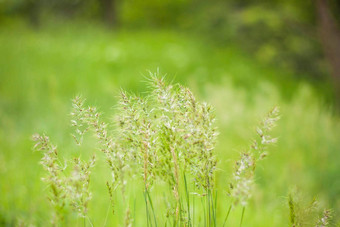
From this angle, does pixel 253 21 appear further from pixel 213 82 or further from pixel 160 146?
pixel 160 146

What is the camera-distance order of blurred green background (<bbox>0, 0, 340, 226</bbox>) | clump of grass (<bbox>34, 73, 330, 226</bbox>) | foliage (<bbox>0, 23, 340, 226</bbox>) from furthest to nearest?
blurred green background (<bbox>0, 0, 340, 226</bbox>) < foliage (<bbox>0, 23, 340, 226</bbox>) < clump of grass (<bbox>34, 73, 330, 226</bbox>)

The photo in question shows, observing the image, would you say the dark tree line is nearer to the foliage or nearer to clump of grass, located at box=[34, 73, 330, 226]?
the foliage

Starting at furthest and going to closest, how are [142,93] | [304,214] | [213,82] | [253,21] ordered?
1. [253,21]
2. [213,82]
3. [142,93]
4. [304,214]

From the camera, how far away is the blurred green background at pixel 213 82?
4.14m

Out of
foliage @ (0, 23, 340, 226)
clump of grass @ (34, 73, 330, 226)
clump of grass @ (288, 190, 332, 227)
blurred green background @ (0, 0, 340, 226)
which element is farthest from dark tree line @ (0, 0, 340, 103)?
clump of grass @ (34, 73, 330, 226)

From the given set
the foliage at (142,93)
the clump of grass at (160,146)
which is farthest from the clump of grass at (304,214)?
the foliage at (142,93)

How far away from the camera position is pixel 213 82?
9.95 m

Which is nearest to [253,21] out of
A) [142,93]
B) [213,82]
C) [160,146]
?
[213,82]

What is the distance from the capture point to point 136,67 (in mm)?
10453

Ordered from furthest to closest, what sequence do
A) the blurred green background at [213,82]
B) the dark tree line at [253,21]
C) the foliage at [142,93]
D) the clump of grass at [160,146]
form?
the dark tree line at [253,21] < the blurred green background at [213,82] < the foliage at [142,93] < the clump of grass at [160,146]

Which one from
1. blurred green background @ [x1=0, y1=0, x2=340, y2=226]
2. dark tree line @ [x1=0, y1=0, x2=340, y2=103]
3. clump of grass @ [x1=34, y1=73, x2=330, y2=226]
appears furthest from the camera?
dark tree line @ [x1=0, y1=0, x2=340, y2=103]

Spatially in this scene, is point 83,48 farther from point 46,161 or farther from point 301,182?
point 46,161

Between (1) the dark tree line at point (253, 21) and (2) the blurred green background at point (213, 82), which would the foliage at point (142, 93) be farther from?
(1) the dark tree line at point (253, 21)

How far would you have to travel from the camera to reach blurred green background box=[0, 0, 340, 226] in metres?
4.14
